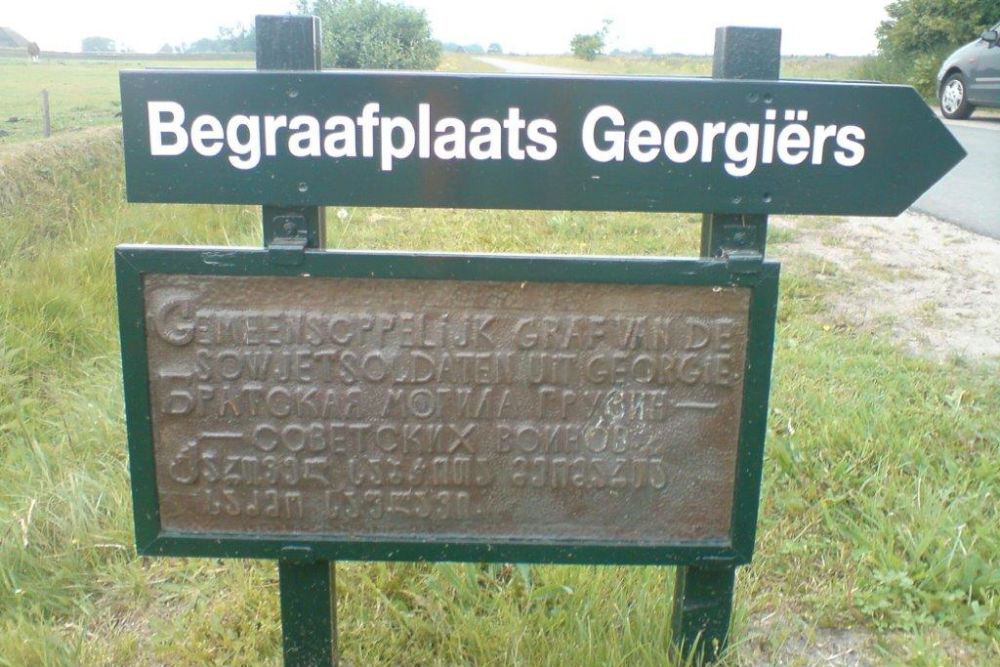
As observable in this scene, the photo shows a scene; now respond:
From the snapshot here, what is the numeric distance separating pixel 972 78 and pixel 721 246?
14.2 m

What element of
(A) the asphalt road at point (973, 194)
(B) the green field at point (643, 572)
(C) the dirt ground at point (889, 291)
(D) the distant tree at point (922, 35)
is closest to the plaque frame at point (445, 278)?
(B) the green field at point (643, 572)

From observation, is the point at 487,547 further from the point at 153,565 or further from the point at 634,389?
the point at 153,565

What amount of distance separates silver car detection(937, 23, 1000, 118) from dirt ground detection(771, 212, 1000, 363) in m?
8.31

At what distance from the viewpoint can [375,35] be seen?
23.7 m

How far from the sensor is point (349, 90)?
1951mm

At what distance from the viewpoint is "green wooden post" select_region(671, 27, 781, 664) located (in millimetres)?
1989

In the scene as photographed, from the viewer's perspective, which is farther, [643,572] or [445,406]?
[643,572]

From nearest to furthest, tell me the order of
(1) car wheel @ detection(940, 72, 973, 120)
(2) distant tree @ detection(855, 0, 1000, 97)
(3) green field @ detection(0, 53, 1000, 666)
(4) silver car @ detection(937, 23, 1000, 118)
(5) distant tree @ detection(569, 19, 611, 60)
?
(3) green field @ detection(0, 53, 1000, 666)
(4) silver car @ detection(937, 23, 1000, 118)
(1) car wheel @ detection(940, 72, 973, 120)
(2) distant tree @ detection(855, 0, 1000, 97)
(5) distant tree @ detection(569, 19, 611, 60)

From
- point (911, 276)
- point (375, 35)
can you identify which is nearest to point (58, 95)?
point (375, 35)

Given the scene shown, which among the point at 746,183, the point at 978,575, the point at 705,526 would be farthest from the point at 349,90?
the point at 978,575

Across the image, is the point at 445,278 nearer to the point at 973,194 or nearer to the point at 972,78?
the point at 973,194

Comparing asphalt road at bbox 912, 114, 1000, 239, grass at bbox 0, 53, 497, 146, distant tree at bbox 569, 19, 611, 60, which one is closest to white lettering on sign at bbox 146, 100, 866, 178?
asphalt road at bbox 912, 114, 1000, 239

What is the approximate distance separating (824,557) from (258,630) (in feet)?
4.92

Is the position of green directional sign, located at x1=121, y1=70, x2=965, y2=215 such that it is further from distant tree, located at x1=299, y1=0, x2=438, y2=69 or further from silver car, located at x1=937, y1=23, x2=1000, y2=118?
distant tree, located at x1=299, y1=0, x2=438, y2=69
